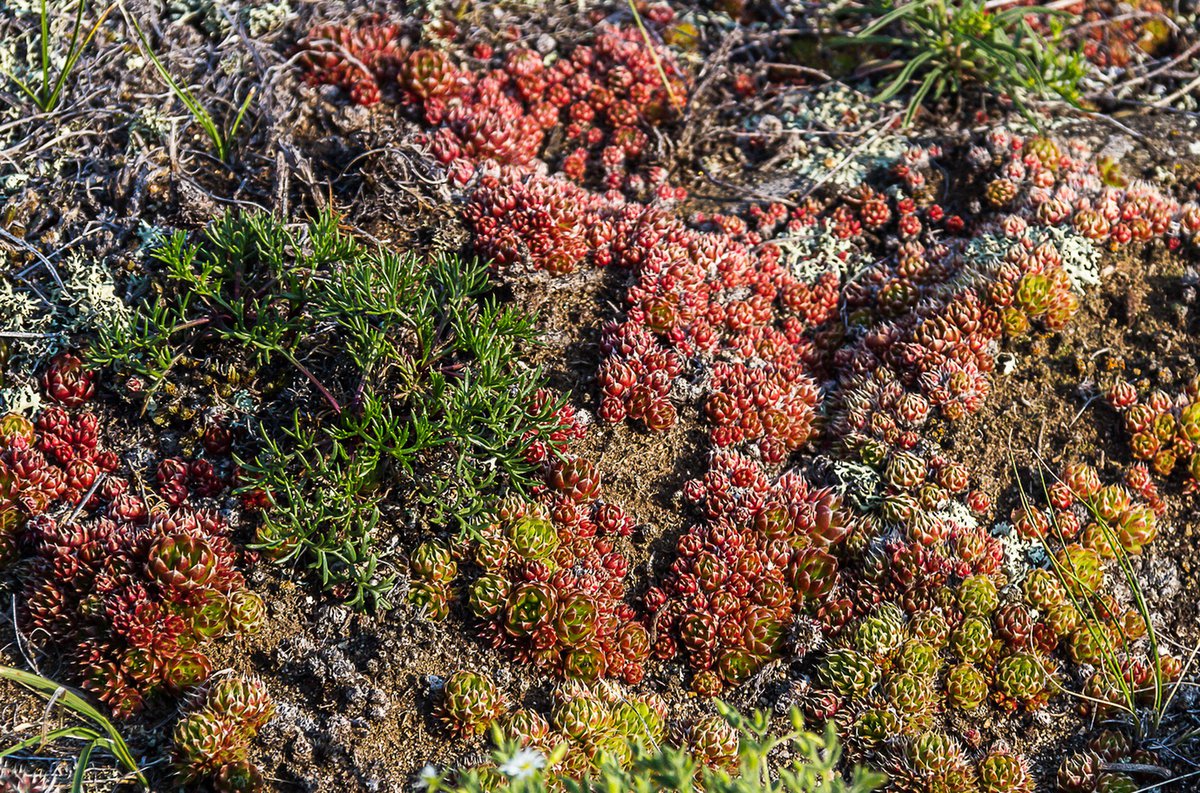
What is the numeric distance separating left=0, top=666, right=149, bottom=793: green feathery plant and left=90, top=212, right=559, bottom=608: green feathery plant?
101 centimetres

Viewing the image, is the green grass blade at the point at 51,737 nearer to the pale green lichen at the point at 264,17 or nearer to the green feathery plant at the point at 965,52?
the pale green lichen at the point at 264,17

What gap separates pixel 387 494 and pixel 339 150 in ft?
7.99

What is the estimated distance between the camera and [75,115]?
5645 millimetres

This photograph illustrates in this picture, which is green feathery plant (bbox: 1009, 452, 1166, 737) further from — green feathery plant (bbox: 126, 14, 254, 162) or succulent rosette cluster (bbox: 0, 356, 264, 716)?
green feathery plant (bbox: 126, 14, 254, 162)

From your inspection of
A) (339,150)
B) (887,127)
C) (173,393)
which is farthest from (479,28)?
(173,393)

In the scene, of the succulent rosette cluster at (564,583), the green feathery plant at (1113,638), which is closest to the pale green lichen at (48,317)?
the succulent rosette cluster at (564,583)

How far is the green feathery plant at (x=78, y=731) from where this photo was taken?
376 centimetres

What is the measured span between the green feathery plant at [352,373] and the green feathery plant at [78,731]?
1.01m

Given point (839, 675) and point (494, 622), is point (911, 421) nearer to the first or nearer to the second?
point (839, 675)

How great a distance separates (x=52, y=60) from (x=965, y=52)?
20.0 ft

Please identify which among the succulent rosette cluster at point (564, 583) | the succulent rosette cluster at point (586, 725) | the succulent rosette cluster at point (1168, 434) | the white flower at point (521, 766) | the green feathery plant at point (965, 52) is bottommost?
the succulent rosette cluster at point (586, 725)

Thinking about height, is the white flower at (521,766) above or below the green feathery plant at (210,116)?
below

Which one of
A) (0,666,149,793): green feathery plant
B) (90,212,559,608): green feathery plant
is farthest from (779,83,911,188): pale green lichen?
(0,666,149,793): green feathery plant

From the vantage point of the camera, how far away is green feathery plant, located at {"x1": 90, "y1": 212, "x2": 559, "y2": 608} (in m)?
4.45
